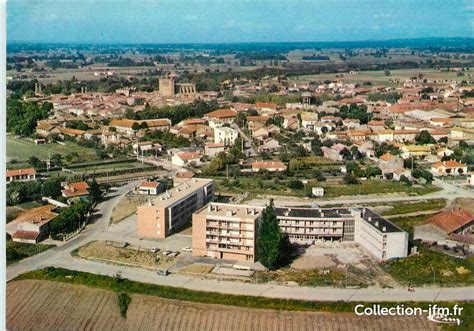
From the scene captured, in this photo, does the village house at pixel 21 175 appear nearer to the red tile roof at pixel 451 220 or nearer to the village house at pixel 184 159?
the village house at pixel 184 159

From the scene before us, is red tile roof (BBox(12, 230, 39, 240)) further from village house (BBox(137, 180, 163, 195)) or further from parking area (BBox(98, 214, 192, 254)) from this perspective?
village house (BBox(137, 180, 163, 195))

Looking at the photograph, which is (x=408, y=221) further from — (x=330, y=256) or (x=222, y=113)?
(x=222, y=113)

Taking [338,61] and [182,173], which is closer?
[182,173]

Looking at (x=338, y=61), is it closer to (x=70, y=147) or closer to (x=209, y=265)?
(x=70, y=147)

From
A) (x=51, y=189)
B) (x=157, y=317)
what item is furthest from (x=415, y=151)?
(x=157, y=317)

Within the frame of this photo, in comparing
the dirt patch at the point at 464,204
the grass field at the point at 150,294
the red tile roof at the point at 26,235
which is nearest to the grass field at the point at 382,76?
the dirt patch at the point at 464,204

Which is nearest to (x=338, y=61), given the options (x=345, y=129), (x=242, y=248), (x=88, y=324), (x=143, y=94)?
(x=143, y=94)
